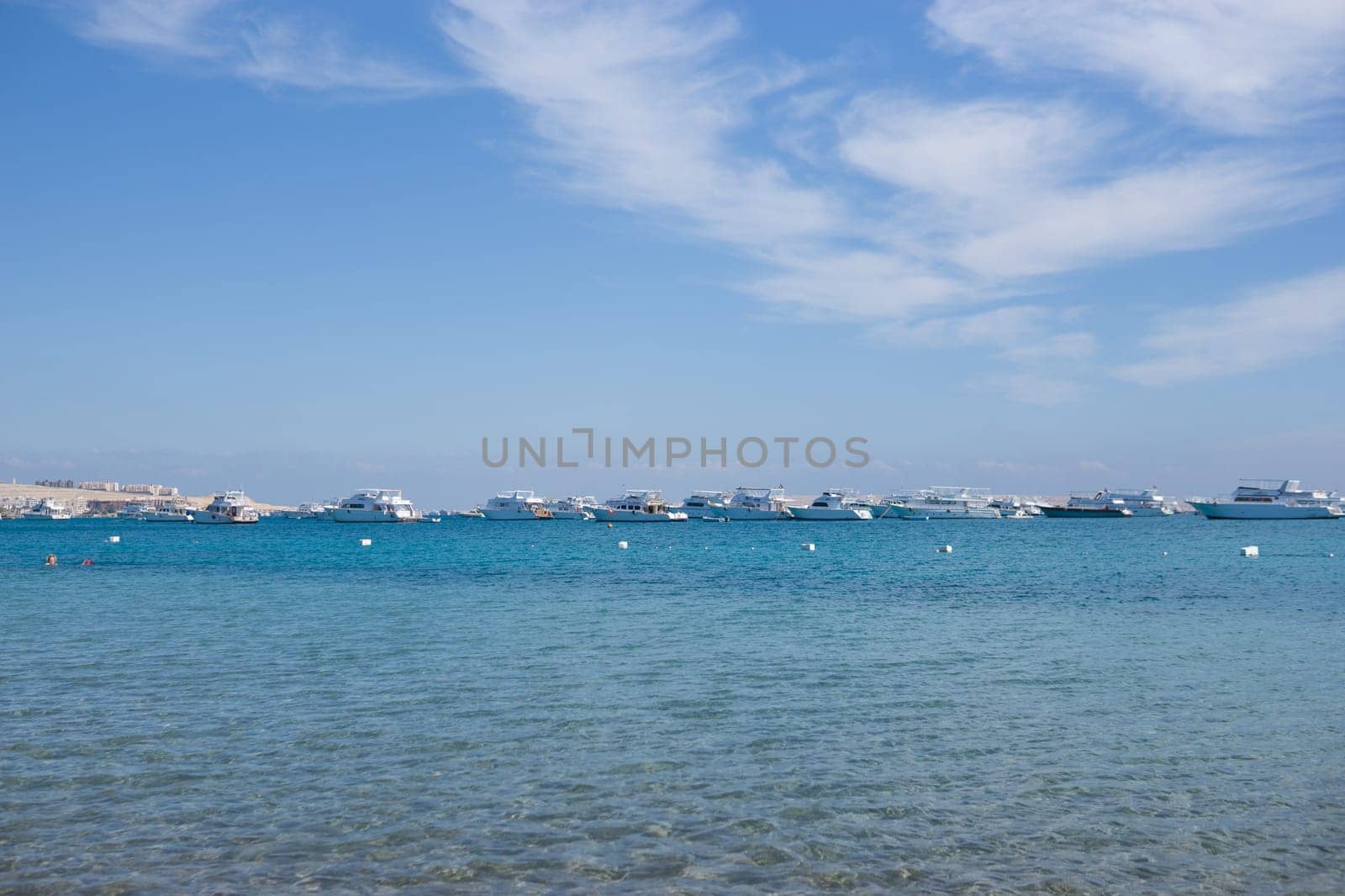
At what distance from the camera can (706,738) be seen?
53.4 ft

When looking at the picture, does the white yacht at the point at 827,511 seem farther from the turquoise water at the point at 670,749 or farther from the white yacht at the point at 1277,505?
the turquoise water at the point at 670,749

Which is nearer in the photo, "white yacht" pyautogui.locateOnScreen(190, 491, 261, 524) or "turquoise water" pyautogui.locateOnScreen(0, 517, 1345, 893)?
"turquoise water" pyautogui.locateOnScreen(0, 517, 1345, 893)

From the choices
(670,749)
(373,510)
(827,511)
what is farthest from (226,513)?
(670,749)

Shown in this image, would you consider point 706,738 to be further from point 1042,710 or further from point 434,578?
point 434,578

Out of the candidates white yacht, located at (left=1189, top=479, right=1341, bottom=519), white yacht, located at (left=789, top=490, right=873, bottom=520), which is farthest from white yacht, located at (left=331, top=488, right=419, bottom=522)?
white yacht, located at (left=1189, top=479, right=1341, bottom=519)

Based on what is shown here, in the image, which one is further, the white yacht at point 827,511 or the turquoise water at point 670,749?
the white yacht at point 827,511

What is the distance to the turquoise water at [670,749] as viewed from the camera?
10.9 meters

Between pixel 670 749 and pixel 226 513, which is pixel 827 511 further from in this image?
pixel 670 749

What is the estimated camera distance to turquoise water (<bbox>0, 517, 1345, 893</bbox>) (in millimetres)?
10867

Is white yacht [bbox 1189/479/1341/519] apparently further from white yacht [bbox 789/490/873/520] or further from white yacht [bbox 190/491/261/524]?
white yacht [bbox 190/491/261/524]

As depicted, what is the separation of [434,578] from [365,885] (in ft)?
145

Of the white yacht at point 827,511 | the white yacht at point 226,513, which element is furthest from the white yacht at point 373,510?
the white yacht at point 827,511

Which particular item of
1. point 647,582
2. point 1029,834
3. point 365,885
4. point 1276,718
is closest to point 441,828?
point 365,885

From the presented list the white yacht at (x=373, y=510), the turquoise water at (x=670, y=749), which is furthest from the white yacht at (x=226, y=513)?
the turquoise water at (x=670, y=749)
